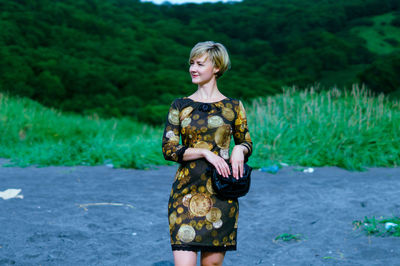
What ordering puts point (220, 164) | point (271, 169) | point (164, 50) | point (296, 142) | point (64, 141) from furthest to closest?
point (164, 50)
point (64, 141)
point (296, 142)
point (271, 169)
point (220, 164)

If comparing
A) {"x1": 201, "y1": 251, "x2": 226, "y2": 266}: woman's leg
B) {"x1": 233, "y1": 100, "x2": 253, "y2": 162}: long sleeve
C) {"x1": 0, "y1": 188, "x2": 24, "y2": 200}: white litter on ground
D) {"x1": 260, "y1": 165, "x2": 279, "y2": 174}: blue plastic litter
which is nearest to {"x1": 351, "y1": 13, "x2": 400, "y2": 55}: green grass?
{"x1": 260, "y1": 165, "x2": 279, "y2": 174}: blue plastic litter

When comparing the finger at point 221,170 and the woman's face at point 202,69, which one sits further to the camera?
the woman's face at point 202,69

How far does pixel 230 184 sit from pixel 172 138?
37cm

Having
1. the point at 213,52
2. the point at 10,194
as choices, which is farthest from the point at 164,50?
the point at 213,52

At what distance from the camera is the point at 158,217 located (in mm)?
4504

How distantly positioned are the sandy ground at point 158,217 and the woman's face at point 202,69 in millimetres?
1886

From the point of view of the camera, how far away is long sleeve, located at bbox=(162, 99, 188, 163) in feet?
6.28

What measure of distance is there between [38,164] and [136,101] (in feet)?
32.3

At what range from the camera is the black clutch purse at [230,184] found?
184cm

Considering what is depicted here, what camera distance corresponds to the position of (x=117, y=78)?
18484 mm

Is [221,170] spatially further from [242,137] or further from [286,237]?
[286,237]

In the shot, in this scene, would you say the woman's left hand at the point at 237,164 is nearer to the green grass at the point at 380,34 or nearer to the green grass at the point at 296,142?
the green grass at the point at 296,142

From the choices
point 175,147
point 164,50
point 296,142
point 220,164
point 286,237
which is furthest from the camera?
point 164,50

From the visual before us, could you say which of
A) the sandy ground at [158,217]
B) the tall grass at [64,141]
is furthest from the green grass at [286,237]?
the tall grass at [64,141]
